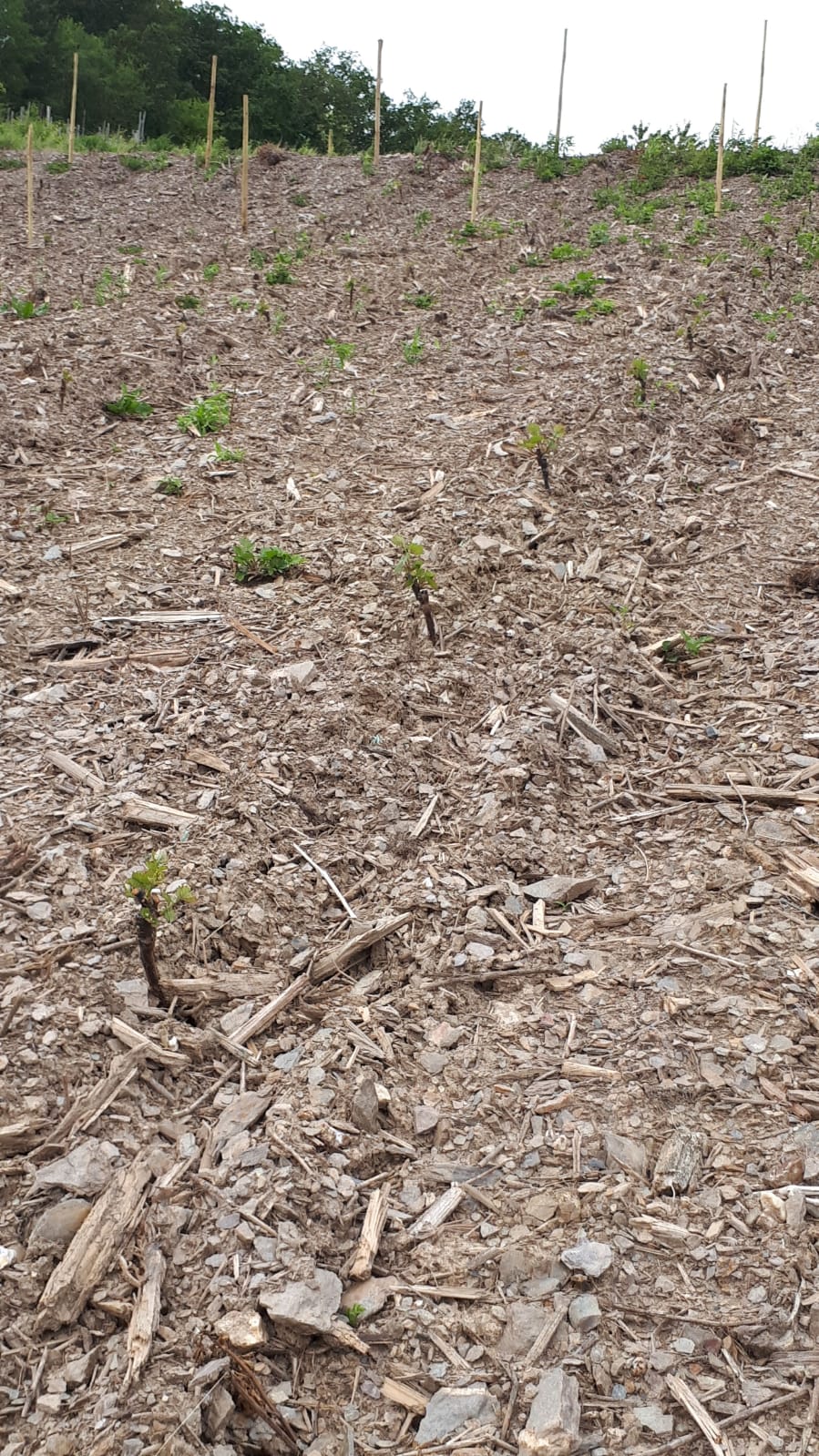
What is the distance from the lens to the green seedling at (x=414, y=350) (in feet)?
31.4

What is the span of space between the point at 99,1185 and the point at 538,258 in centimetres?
1149

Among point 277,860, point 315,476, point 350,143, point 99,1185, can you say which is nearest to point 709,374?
point 315,476

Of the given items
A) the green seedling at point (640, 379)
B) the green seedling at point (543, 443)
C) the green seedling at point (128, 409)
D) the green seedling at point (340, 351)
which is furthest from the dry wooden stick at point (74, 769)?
the green seedling at point (340, 351)

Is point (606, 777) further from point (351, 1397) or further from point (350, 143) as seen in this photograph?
point (350, 143)

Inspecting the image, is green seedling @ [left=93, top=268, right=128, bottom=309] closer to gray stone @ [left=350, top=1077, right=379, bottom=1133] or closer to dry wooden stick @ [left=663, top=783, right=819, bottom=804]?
dry wooden stick @ [left=663, top=783, right=819, bottom=804]

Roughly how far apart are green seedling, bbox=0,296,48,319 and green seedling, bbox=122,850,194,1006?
8.29 m

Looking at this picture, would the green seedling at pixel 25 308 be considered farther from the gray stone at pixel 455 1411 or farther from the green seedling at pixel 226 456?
the gray stone at pixel 455 1411

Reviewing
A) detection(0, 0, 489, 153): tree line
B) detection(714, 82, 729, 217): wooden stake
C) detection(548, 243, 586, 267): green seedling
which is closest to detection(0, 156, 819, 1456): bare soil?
detection(548, 243, 586, 267): green seedling

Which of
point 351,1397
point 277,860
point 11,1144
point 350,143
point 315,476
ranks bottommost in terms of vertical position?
point 351,1397

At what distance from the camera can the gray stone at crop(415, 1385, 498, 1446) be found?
244 cm

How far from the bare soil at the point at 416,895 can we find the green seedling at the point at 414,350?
86cm

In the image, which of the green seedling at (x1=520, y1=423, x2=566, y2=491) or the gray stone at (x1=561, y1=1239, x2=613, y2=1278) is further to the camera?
the green seedling at (x1=520, y1=423, x2=566, y2=491)

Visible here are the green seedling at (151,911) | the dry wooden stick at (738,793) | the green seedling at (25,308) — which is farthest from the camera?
the green seedling at (25,308)

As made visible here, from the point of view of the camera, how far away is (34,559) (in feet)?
21.4
